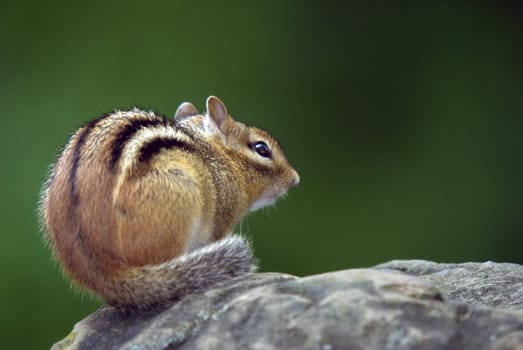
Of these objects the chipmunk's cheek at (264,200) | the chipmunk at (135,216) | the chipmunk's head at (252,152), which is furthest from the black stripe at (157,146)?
the chipmunk's cheek at (264,200)

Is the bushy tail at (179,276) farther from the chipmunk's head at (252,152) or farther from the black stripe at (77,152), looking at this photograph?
the chipmunk's head at (252,152)

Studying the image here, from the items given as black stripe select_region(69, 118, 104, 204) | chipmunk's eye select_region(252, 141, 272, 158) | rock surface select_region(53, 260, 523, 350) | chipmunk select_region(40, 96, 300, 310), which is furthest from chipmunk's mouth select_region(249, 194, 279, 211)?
rock surface select_region(53, 260, 523, 350)

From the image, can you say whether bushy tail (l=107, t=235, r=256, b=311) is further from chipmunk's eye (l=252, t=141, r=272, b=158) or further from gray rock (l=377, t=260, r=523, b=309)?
chipmunk's eye (l=252, t=141, r=272, b=158)

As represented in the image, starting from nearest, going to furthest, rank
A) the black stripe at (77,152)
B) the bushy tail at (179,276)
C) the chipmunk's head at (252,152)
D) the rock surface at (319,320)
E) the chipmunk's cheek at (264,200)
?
the rock surface at (319,320) → the bushy tail at (179,276) → the black stripe at (77,152) → the chipmunk's head at (252,152) → the chipmunk's cheek at (264,200)

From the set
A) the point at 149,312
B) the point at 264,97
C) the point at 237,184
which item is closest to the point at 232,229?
the point at 237,184

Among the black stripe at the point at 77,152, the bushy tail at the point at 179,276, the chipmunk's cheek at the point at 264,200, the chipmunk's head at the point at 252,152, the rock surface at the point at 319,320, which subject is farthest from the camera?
the chipmunk's cheek at the point at 264,200

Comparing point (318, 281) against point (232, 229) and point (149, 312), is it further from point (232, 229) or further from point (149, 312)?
point (232, 229)
